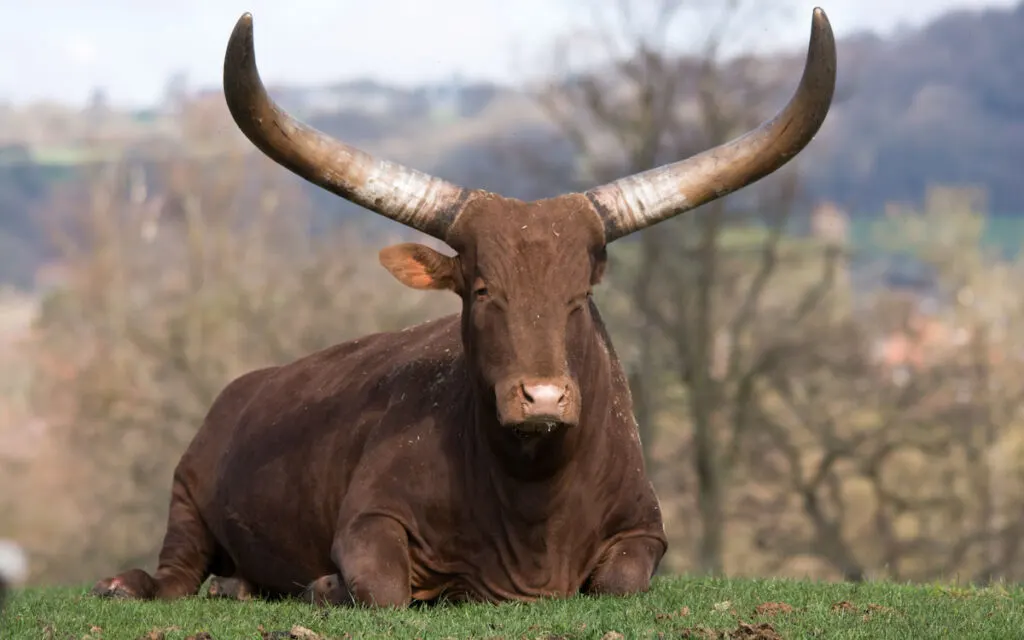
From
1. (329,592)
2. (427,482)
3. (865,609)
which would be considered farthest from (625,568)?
(329,592)

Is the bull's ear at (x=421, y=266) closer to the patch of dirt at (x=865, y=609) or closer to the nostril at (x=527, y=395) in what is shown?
the nostril at (x=527, y=395)

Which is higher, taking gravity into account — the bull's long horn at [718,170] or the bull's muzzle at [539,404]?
the bull's long horn at [718,170]

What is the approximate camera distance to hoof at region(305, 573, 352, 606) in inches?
341

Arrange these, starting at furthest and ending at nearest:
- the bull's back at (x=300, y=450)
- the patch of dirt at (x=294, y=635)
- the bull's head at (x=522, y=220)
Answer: the bull's back at (x=300, y=450), the bull's head at (x=522, y=220), the patch of dirt at (x=294, y=635)

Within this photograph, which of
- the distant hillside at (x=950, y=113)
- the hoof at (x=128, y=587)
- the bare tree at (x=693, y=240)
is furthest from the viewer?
the distant hillside at (x=950, y=113)

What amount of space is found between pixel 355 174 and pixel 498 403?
1.74 metres

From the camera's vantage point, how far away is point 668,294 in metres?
36.4

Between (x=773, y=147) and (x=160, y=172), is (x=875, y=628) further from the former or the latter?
(x=160, y=172)

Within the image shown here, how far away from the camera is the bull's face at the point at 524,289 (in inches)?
299

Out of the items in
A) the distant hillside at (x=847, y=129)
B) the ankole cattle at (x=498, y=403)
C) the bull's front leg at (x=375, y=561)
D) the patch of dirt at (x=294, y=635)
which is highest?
the distant hillside at (x=847, y=129)

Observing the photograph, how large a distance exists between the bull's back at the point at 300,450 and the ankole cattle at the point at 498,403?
0.04 m

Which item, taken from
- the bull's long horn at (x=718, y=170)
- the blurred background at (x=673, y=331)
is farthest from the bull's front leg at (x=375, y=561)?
the blurred background at (x=673, y=331)

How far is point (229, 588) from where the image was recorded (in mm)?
10766

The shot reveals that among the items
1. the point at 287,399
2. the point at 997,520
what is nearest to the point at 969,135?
the point at 997,520
